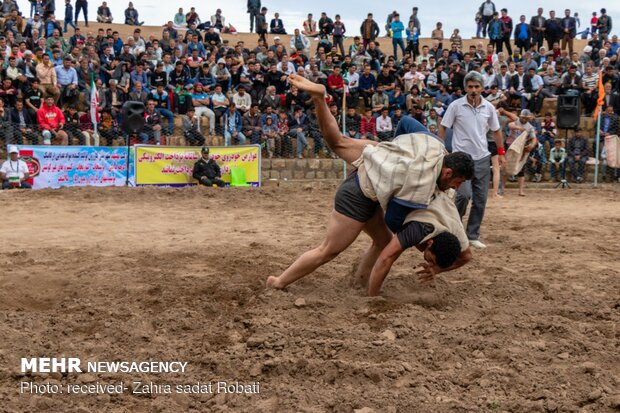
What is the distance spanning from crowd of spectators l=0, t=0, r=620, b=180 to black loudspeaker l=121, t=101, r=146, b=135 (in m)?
0.81

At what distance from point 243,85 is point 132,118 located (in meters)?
4.34

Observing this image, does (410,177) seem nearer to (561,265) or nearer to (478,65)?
(561,265)

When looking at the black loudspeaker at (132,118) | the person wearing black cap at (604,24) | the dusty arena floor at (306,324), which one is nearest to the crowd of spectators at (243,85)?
the black loudspeaker at (132,118)

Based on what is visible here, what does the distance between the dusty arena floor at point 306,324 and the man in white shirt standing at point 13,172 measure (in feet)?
19.2

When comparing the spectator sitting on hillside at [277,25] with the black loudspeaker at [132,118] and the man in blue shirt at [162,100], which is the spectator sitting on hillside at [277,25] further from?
the black loudspeaker at [132,118]

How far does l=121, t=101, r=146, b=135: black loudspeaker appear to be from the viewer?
55.0 feet

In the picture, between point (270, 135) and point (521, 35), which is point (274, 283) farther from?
point (521, 35)

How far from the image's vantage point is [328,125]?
235 inches

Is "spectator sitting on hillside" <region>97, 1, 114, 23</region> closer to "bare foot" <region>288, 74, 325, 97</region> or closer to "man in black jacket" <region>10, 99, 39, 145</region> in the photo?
"man in black jacket" <region>10, 99, 39, 145</region>

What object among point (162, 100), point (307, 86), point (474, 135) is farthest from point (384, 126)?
point (307, 86)

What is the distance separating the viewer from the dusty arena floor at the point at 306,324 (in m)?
4.39

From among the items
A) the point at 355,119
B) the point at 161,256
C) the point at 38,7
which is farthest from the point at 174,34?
the point at 161,256

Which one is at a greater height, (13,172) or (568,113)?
(568,113)

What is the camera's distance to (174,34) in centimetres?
2389
